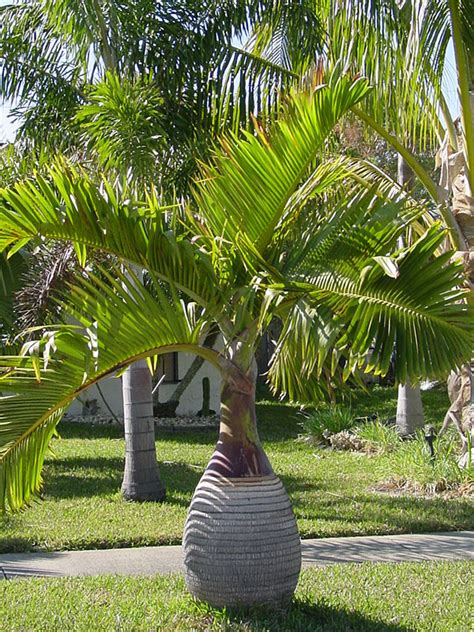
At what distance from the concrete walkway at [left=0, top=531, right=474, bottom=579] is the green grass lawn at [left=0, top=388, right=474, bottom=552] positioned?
27 cm

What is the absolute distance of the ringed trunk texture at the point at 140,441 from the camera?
33.1 feet

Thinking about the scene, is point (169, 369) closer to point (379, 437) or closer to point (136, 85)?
point (379, 437)

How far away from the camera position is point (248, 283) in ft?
18.3

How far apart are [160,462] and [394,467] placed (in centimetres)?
372

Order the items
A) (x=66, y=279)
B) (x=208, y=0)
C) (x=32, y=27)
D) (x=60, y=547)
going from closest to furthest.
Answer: (x=60, y=547) < (x=66, y=279) < (x=208, y=0) < (x=32, y=27)

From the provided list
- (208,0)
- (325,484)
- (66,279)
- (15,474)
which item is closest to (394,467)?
(325,484)

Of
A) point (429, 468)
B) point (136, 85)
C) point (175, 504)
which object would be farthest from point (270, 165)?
point (429, 468)

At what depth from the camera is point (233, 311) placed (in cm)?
560

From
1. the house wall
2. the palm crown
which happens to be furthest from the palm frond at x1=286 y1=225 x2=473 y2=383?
the house wall

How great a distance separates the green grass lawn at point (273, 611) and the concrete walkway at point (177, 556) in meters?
0.45

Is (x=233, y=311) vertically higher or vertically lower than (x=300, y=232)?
lower

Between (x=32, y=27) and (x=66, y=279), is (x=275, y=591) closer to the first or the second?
(x=66, y=279)

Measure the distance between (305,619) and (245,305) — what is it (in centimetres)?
202

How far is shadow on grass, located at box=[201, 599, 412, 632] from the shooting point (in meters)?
5.24
